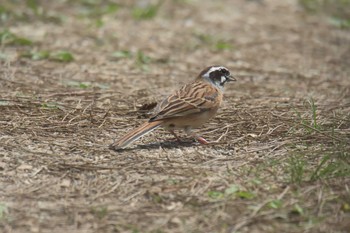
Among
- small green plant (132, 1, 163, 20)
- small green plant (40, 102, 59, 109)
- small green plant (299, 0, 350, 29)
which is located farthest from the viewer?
small green plant (299, 0, 350, 29)

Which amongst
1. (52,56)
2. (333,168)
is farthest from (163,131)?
(52,56)

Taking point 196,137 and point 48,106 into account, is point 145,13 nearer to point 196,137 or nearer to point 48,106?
point 48,106

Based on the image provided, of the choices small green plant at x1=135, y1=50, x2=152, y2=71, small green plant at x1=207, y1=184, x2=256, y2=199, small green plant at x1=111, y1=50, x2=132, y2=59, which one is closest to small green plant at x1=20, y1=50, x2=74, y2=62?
small green plant at x1=111, y1=50, x2=132, y2=59

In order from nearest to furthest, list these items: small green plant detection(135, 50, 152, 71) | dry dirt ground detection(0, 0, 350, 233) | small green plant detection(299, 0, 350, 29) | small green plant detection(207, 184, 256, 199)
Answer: dry dirt ground detection(0, 0, 350, 233) → small green plant detection(207, 184, 256, 199) → small green plant detection(135, 50, 152, 71) → small green plant detection(299, 0, 350, 29)

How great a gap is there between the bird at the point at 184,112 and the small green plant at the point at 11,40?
163 inches

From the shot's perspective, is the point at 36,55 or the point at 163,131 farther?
the point at 36,55

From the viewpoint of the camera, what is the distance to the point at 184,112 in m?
6.80

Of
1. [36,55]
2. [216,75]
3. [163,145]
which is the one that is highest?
[216,75]

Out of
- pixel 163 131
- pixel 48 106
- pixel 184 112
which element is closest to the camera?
pixel 184 112

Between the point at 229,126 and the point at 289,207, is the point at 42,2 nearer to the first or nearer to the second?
the point at 229,126

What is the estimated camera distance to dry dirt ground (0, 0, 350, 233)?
5.18 metres

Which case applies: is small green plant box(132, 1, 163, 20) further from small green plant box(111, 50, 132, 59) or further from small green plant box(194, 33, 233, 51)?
small green plant box(111, 50, 132, 59)

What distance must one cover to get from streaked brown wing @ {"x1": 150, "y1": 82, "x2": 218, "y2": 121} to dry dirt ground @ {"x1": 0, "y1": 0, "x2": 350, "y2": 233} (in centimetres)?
33

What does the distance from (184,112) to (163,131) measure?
2.23ft
